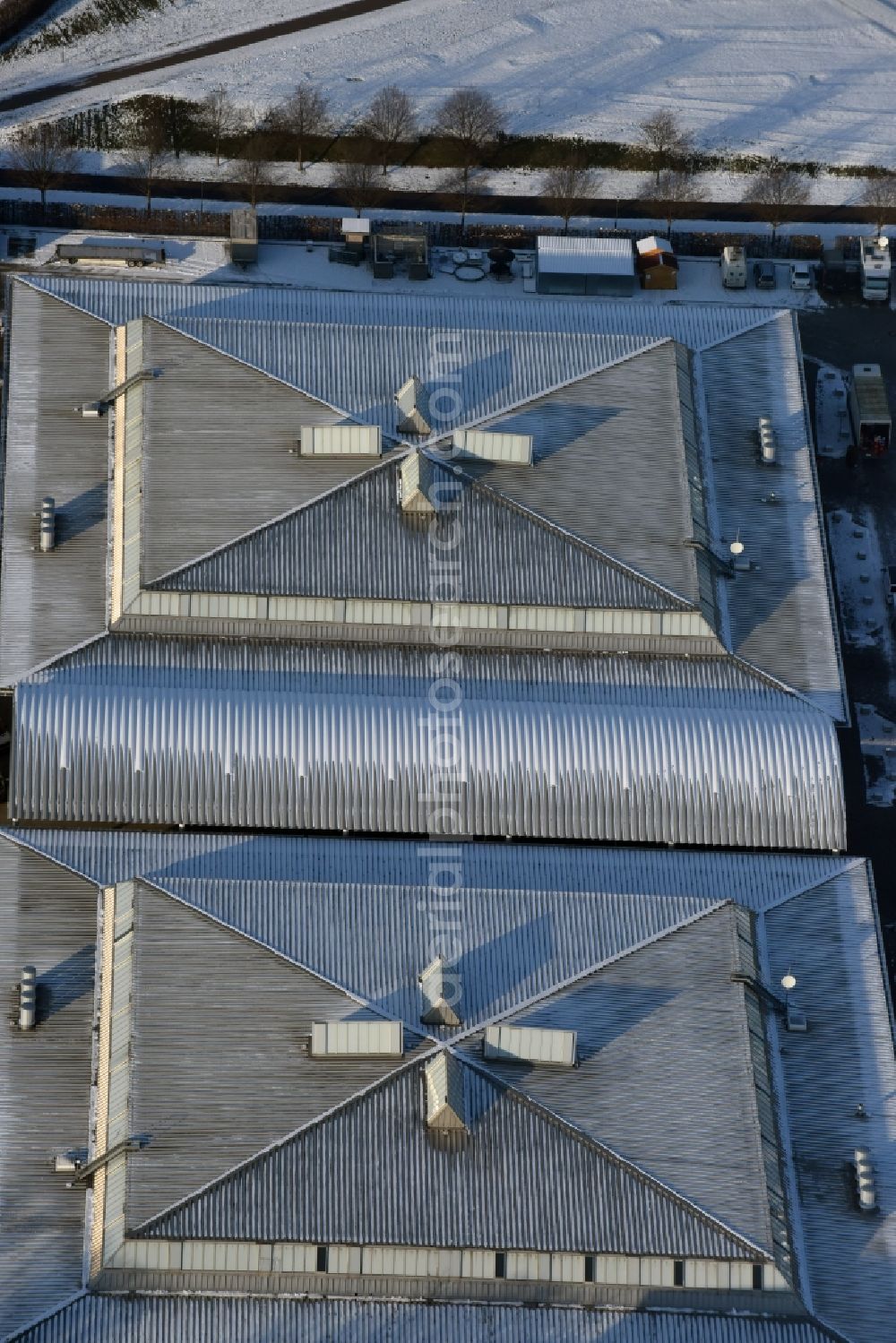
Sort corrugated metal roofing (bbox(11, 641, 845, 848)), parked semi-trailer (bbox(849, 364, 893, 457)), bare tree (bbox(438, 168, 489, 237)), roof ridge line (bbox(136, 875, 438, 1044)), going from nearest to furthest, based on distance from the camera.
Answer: roof ridge line (bbox(136, 875, 438, 1044)), corrugated metal roofing (bbox(11, 641, 845, 848)), parked semi-trailer (bbox(849, 364, 893, 457)), bare tree (bbox(438, 168, 489, 237))

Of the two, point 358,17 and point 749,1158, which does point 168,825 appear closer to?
point 749,1158

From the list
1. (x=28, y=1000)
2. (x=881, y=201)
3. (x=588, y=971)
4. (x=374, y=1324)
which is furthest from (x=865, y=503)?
(x=374, y=1324)

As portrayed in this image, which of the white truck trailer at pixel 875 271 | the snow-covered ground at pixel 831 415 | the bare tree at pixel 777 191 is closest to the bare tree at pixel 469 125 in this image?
the bare tree at pixel 777 191

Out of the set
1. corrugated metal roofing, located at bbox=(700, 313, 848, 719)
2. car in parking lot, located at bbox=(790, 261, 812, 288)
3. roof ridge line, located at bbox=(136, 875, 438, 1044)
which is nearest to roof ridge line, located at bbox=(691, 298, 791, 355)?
corrugated metal roofing, located at bbox=(700, 313, 848, 719)

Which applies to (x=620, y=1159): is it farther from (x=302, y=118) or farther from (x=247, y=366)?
(x=302, y=118)

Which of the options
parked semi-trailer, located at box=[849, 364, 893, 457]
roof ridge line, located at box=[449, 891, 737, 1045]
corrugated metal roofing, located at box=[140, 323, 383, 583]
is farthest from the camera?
parked semi-trailer, located at box=[849, 364, 893, 457]

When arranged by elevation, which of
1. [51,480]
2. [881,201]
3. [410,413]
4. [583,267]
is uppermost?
[881,201]

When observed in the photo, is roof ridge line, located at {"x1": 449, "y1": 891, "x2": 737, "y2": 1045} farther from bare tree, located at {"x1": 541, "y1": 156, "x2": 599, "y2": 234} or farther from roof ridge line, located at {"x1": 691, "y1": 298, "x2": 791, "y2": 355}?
bare tree, located at {"x1": 541, "y1": 156, "x2": 599, "y2": 234}

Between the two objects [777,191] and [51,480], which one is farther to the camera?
[777,191]
